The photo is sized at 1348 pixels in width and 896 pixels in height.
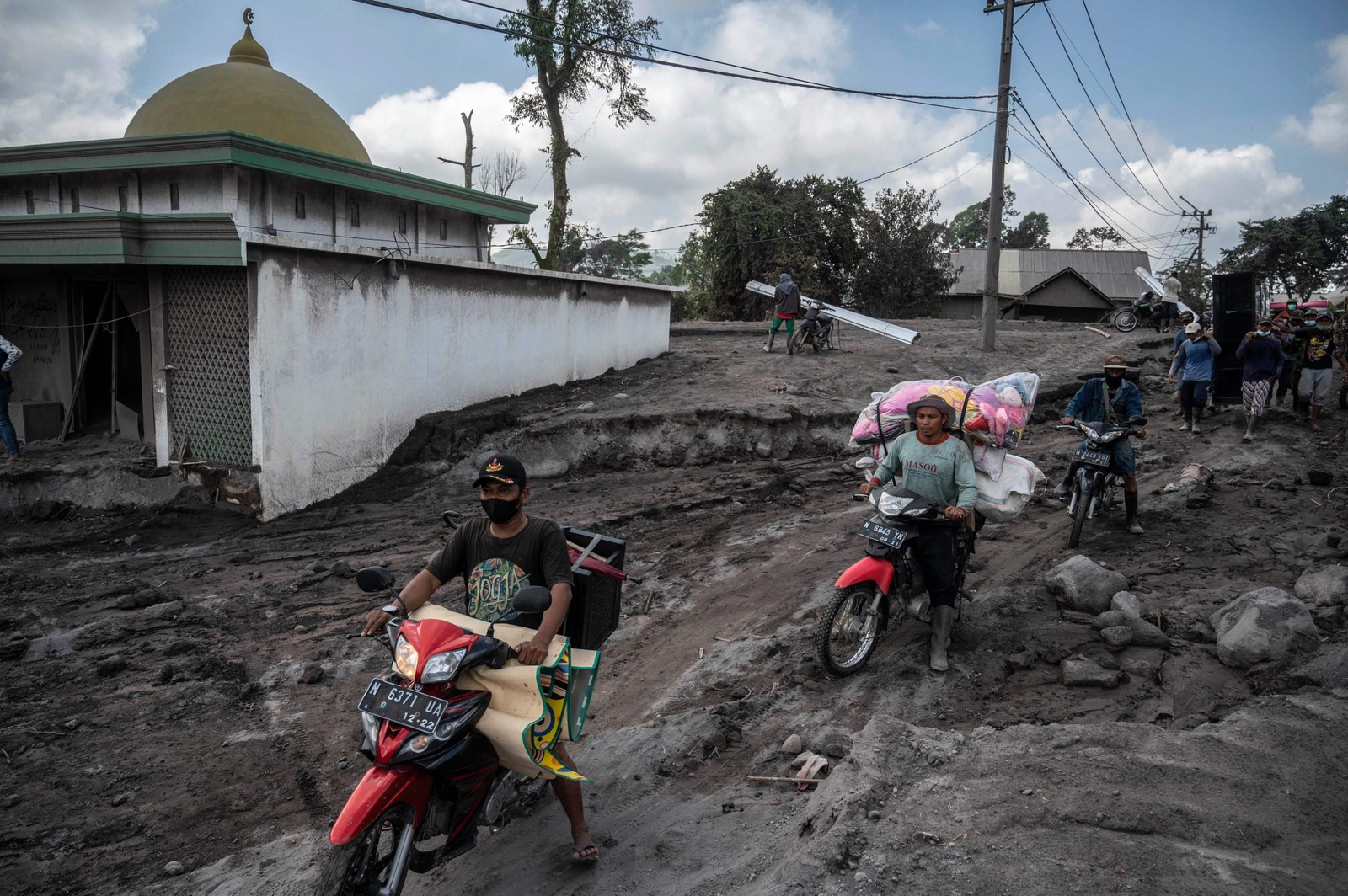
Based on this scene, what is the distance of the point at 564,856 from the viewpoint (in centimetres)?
386

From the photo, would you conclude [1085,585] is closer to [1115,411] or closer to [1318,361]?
[1115,411]

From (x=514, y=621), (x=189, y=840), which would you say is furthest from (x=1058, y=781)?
(x=189, y=840)

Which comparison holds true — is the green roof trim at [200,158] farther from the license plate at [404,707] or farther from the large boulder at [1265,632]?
the large boulder at [1265,632]

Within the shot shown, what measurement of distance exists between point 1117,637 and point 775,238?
28.4 metres

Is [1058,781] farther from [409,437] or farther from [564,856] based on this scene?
[409,437]

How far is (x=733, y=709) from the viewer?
17.0ft

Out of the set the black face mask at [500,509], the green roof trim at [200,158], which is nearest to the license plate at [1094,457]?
the black face mask at [500,509]

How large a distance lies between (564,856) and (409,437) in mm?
9410

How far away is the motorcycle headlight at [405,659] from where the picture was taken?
3223 millimetres

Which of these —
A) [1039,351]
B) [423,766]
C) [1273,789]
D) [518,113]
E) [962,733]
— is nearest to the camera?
[423,766]

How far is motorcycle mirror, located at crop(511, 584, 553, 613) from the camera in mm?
3281

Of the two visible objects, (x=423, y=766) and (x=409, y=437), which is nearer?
(x=423, y=766)

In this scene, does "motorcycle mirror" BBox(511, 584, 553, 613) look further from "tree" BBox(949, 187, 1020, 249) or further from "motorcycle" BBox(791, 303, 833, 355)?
"tree" BBox(949, 187, 1020, 249)

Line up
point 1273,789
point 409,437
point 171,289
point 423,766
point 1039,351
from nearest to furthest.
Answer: point 423,766, point 1273,789, point 171,289, point 409,437, point 1039,351
